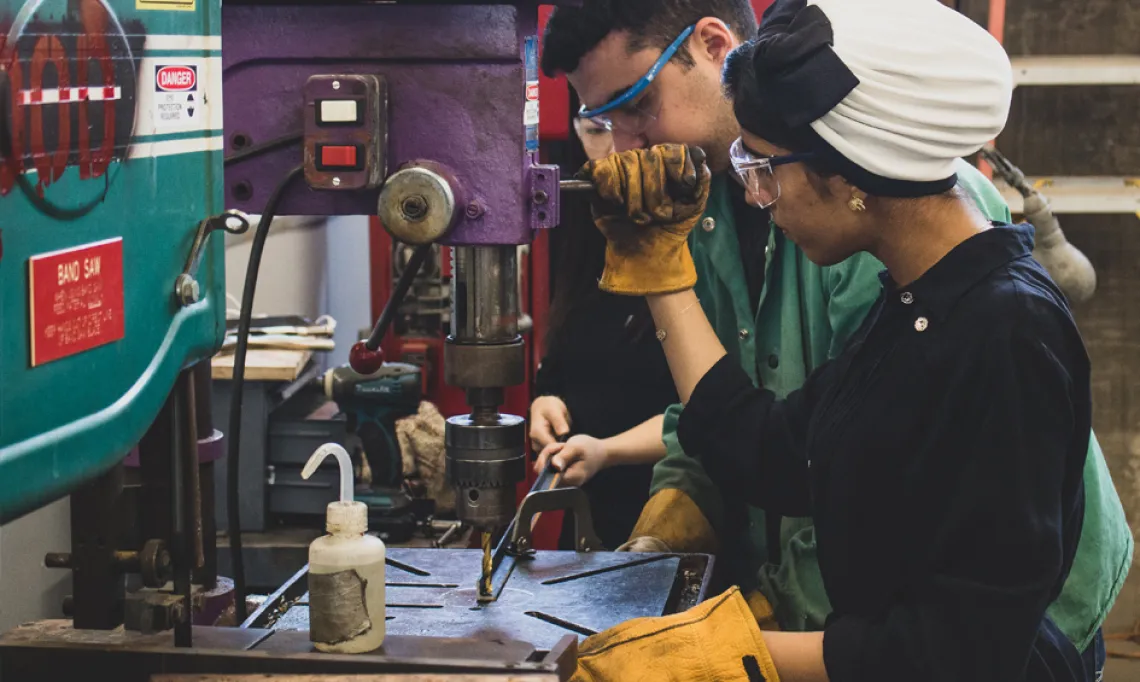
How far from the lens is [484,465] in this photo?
1.28m

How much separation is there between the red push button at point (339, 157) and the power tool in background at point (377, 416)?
1333mm

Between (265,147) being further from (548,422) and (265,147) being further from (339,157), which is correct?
(548,422)

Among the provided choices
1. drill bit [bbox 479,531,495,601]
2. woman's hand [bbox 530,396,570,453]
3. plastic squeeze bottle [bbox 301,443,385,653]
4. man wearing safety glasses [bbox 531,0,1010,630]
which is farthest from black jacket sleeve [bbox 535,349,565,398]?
plastic squeeze bottle [bbox 301,443,385,653]

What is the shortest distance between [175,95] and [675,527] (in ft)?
3.44

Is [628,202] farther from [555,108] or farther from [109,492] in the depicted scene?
[555,108]

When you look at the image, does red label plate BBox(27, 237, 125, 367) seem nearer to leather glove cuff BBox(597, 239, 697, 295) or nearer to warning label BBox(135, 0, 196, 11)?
warning label BBox(135, 0, 196, 11)

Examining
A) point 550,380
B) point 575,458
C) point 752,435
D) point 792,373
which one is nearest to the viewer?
point 752,435

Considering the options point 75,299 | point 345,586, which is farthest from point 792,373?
point 75,299

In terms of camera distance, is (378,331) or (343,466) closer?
(343,466)

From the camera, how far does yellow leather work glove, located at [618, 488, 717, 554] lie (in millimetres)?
Result: 1788

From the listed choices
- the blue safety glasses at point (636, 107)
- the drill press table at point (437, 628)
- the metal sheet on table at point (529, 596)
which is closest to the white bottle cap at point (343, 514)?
the drill press table at point (437, 628)

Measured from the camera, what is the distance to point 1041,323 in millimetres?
1134

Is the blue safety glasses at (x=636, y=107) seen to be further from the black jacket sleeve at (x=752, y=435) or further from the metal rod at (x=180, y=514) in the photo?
the metal rod at (x=180, y=514)

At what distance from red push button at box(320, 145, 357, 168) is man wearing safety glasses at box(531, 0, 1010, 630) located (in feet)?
2.26
